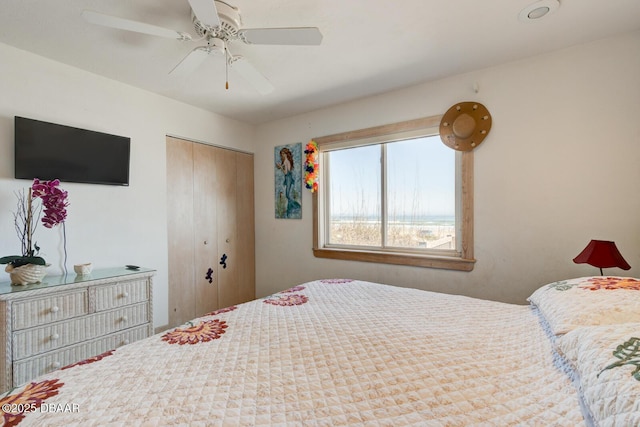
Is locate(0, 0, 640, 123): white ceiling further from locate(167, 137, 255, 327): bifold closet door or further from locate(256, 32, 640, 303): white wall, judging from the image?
locate(167, 137, 255, 327): bifold closet door

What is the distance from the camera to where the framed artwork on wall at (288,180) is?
352cm

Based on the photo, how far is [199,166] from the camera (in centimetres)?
331

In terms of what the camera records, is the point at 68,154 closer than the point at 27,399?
No

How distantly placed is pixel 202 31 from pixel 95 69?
4.49 ft

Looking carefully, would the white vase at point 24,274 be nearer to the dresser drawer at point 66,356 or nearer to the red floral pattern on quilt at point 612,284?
the dresser drawer at point 66,356

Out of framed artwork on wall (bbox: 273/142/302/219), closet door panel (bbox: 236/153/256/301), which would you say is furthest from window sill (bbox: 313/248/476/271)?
closet door panel (bbox: 236/153/256/301)

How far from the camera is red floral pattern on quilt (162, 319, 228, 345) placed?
129cm

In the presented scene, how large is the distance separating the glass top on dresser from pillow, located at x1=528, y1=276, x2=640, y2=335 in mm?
2726

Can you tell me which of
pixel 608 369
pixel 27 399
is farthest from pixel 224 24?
pixel 608 369

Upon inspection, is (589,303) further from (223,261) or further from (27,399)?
(223,261)

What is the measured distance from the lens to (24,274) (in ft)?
6.17

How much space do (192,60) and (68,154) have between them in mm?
1349

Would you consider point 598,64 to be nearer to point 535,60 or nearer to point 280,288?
point 535,60

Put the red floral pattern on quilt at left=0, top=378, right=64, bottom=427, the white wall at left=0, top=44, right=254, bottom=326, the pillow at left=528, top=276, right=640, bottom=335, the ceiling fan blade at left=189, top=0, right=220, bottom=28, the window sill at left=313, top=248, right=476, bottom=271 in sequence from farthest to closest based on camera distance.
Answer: the window sill at left=313, top=248, right=476, bottom=271 → the white wall at left=0, top=44, right=254, bottom=326 → the ceiling fan blade at left=189, top=0, right=220, bottom=28 → the pillow at left=528, top=276, right=640, bottom=335 → the red floral pattern on quilt at left=0, top=378, right=64, bottom=427
